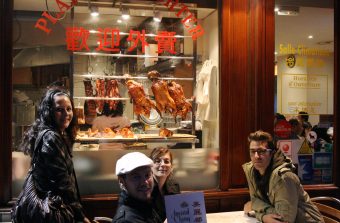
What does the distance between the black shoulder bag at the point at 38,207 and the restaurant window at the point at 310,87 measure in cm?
285

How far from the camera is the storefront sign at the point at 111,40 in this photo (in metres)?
4.17

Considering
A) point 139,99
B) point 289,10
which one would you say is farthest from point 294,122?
point 139,99

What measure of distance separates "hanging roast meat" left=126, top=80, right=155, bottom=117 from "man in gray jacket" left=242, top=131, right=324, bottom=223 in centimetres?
168

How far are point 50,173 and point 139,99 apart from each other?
1920 mm

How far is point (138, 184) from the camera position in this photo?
2094mm

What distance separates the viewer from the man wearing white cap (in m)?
2.04

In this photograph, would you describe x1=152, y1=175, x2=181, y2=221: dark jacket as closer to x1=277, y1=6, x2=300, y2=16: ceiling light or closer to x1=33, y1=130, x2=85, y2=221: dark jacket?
x1=33, y1=130, x2=85, y2=221: dark jacket

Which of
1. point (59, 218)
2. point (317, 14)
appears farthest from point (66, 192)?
point (317, 14)

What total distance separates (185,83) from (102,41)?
1243 mm

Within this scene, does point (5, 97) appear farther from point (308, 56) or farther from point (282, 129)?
point (308, 56)

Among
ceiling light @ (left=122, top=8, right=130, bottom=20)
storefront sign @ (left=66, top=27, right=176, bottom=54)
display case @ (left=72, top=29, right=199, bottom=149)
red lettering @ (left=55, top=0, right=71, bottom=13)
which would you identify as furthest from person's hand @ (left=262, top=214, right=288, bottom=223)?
red lettering @ (left=55, top=0, right=71, bottom=13)

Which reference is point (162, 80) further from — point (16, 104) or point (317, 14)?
point (317, 14)

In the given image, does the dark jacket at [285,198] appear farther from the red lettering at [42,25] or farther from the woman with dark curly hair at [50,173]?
the red lettering at [42,25]

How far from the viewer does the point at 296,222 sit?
3.09 meters
